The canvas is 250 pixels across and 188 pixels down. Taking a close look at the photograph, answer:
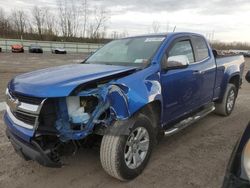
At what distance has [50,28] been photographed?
63.2 m

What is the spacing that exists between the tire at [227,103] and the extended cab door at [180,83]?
1.34 metres

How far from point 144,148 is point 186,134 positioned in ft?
5.63

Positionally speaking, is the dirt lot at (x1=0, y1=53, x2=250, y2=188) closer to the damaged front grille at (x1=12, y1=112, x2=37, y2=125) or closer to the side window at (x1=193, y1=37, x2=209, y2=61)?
the damaged front grille at (x1=12, y1=112, x2=37, y2=125)

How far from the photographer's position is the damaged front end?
2922 millimetres

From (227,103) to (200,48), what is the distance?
1745mm

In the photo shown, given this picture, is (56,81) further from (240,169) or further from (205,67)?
(205,67)

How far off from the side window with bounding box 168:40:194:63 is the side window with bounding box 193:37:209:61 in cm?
20

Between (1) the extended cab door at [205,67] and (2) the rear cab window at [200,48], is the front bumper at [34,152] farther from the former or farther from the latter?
(2) the rear cab window at [200,48]

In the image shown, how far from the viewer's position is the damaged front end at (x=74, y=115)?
2922 millimetres

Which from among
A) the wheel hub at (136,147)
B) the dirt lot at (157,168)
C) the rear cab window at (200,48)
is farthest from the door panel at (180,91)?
the wheel hub at (136,147)

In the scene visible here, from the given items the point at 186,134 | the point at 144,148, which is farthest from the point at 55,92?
the point at 186,134

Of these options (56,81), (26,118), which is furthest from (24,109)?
(56,81)

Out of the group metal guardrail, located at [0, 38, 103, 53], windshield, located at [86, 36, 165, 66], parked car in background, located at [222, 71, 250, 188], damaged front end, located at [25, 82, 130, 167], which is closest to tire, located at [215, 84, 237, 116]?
windshield, located at [86, 36, 165, 66]

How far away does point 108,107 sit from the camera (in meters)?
3.00
